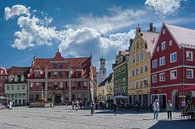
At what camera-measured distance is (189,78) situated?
2221 inches

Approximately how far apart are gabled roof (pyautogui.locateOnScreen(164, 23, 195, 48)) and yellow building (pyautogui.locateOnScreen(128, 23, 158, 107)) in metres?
7.85

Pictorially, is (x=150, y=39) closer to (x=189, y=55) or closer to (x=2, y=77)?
(x=189, y=55)

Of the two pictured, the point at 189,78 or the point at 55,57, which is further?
the point at 55,57

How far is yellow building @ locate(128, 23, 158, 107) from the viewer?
6950 centimetres

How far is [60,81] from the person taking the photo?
104625 millimetres

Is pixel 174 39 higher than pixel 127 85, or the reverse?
pixel 174 39

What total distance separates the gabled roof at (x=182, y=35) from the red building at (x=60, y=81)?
44.9 meters

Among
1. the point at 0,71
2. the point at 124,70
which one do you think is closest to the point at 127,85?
the point at 124,70

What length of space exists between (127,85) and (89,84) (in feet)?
67.8

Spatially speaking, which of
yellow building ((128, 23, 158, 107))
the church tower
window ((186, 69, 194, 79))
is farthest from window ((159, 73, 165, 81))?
the church tower

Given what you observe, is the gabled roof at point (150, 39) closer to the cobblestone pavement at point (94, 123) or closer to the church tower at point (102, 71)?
the cobblestone pavement at point (94, 123)

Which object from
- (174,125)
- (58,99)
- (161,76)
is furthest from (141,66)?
(174,125)

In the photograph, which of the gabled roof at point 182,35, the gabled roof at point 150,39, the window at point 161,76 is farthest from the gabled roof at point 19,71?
the gabled roof at point 182,35

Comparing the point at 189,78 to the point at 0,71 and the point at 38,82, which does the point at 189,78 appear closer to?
the point at 38,82
